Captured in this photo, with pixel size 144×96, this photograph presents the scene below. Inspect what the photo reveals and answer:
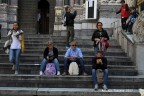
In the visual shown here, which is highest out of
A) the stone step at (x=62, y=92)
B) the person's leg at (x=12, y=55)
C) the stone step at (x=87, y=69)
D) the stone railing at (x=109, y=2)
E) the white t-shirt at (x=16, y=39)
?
the stone railing at (x=109, y=2)

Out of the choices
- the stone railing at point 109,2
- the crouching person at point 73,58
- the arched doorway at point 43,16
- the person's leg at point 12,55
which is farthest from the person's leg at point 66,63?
the arched doorway at point 43,16

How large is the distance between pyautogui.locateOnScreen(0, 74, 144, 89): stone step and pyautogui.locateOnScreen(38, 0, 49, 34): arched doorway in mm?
17255

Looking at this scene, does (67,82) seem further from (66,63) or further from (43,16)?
(43,16)

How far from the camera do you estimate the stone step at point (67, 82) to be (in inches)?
575

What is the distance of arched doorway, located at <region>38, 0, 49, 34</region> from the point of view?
32156mm

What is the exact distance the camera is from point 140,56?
53.8ft

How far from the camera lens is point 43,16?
32562 millimetres

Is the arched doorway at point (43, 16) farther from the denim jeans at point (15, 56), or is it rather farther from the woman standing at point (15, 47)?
the denim jeans at point (15, 56)

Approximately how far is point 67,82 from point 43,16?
A: 18.4 meters

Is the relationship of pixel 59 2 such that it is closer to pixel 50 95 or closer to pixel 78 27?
pixel 78 27

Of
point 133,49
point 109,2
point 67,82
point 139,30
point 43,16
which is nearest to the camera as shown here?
point 67,82

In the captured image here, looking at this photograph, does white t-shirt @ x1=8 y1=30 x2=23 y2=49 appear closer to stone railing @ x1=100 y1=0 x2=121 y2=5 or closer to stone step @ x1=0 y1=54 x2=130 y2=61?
stone step @ x1=0 y1=54 x2=130 y2=61

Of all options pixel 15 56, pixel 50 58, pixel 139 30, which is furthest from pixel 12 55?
pixel 139 30

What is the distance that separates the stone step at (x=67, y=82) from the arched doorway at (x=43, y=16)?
17255 mm
